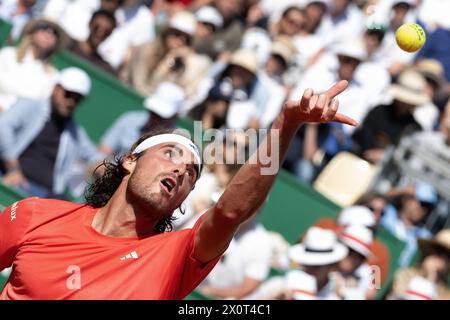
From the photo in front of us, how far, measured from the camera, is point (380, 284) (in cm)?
814

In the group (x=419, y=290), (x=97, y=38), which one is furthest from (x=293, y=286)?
(x=97, y=38)

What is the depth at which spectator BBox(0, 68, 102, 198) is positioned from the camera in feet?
27.0

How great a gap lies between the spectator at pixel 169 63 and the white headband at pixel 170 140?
5.44 metres

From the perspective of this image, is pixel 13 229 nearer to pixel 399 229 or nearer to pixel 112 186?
pixel 112 186

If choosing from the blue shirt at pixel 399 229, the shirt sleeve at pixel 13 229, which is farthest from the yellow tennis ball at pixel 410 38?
the blue shirt at pixel 399 229

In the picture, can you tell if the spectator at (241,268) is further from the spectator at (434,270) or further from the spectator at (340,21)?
the spectator at (340,21)

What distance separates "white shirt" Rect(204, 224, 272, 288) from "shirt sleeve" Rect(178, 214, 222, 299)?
141 inches

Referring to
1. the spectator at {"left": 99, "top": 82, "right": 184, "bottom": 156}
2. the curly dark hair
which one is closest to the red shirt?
the curly dark hair

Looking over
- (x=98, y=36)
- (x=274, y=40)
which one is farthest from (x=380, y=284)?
(x=98, y=36)

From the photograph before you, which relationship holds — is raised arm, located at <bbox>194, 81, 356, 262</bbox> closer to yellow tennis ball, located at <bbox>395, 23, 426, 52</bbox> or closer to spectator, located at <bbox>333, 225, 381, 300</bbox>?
yellow tennis ball, located at <bbox>395, 23, 426, 52</bbox>

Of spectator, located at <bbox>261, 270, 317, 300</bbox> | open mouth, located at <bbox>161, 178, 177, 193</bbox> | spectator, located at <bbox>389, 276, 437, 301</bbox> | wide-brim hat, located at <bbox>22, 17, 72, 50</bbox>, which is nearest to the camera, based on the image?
open mouth, located at <bbox>161, 178, 177, 193</bbox>

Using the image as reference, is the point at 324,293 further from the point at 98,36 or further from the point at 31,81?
the point at 98,36

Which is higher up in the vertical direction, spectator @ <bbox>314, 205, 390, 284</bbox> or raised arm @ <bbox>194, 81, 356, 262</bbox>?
raised arm @ <bbox>194, 81, 356, 262</bbox>

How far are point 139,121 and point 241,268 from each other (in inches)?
71.6
